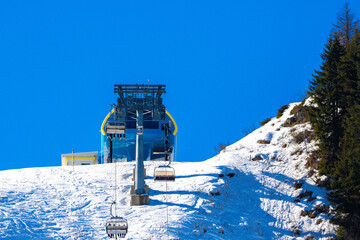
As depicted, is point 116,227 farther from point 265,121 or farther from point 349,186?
point 265,121

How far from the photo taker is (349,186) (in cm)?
2431

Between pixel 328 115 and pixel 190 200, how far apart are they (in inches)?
398

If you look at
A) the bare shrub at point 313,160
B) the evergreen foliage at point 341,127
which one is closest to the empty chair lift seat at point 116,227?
the evergreen foliage at point 341,127

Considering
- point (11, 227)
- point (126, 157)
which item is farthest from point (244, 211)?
Answer: point (126, 157)

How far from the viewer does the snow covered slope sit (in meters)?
24.5

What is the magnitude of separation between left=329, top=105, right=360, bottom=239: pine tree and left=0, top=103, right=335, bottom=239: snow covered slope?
1.16 meters

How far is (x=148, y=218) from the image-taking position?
25.7m

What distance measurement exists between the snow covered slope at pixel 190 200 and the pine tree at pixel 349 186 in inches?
45.7

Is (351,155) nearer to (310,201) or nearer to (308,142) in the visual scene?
(310,201)

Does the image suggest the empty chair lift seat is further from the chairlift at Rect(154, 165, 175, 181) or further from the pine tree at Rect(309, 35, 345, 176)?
the pine tree at Rect(309, 35, 345, 176)

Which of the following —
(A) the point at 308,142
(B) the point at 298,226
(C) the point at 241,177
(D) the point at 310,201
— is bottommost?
(B) the point at 298,226

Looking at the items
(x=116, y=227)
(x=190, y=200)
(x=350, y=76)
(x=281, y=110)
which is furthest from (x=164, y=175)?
(x=281, y=110)

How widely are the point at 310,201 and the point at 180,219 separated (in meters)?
8.23

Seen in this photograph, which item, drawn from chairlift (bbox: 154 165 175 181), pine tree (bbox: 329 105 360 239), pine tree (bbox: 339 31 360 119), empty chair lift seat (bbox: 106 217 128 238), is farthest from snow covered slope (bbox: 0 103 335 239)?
pine tree (bbox: 339 31 360 119)
